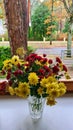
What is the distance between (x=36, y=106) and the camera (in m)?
1.01

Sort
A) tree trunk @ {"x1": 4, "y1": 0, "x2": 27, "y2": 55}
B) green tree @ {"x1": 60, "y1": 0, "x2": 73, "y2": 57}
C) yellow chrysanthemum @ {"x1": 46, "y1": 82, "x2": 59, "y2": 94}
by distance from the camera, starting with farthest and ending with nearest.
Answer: green tree @ {"x1": 60, "y1": 0, "x2": 73, "y2": 57} → tree trunk @ {"x1": 4, "y1": 0, "x2": 27, "y2": 55} → yellow chrysanthemum @ {"x1": 46, "y1": 82, "x2": 59, "y2": 94}

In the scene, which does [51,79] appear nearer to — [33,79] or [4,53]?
[33,79]

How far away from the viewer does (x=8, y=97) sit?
133 cm

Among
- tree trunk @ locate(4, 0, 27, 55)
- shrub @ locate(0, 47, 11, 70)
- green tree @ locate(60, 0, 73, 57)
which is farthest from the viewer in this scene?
green tree @ locate(60, 0, 73, 57)

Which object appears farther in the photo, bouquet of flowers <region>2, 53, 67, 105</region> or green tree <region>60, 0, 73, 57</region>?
green tree <region>60, 0, 73, 57</region>

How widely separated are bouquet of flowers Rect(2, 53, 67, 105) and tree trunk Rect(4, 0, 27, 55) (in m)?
0.87

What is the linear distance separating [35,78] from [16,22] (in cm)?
104

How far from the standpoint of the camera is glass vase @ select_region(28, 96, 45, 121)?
991 mm

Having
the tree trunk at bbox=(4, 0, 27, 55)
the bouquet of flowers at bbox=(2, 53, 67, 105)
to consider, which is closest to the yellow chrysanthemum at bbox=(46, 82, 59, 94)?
the bouquet of flowers at bbox=(2, 53, 67, 105)

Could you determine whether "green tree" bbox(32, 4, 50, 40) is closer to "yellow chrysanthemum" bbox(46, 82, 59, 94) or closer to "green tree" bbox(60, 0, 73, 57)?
"green tree" bbox(60, 0, 73, 57)

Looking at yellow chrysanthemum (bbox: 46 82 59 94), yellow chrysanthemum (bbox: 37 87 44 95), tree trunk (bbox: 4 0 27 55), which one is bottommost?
yellow chrysanthemum (bbox: 37 87 44 95)

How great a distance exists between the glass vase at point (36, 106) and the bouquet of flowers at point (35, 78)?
0.11 ft

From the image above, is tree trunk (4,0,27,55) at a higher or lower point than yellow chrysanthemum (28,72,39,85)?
higher

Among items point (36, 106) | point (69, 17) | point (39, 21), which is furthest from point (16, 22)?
point (36, 106)
